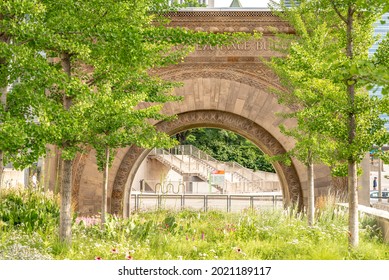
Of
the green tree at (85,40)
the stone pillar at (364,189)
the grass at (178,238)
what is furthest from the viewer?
the stone pillar at (364,189)

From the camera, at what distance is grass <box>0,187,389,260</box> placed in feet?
33.2

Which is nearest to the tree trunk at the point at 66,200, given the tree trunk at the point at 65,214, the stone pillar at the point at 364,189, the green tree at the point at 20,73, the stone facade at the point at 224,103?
the tree trunk at the point at 65,214

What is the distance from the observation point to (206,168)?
42062mm

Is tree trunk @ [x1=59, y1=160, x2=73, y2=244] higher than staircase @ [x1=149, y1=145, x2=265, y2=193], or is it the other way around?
staircase @ [x1=149, y1=145, x2=265, y2=193]

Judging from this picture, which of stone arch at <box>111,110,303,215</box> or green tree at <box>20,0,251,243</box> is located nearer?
green tree at <box>20,0,251,243</box>

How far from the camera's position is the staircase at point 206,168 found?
4181 centimetres

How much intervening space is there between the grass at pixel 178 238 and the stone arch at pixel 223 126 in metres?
3.19

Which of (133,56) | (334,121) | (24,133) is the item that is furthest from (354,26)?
(24,133)

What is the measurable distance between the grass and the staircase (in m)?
26.6

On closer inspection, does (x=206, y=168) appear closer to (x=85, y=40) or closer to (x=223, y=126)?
(x=223, y=126)

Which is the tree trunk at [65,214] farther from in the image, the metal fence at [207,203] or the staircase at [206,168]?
the staircase at [206,168]

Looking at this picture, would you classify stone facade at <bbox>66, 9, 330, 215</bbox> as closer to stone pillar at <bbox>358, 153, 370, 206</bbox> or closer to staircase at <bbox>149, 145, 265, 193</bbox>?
stone pillar at <bbox>358, 153, 370, 206</bbox>

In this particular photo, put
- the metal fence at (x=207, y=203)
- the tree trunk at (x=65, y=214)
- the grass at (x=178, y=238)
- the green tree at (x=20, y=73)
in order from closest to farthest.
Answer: the green tree at (x=20, y=73) → the grass at (x=178, y=238) → the tree trunk at (x=65, y=214) → the metal fence at (x=207, y=203)

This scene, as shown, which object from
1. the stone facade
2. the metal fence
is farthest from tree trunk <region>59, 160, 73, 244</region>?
the stone facade
